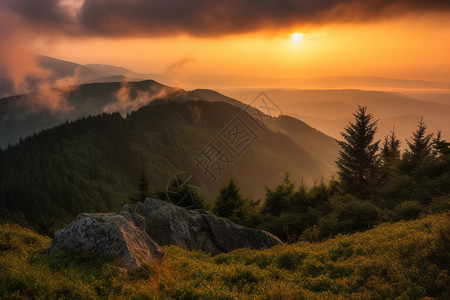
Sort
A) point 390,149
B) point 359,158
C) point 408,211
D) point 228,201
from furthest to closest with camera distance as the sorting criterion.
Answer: point 390,149, point 228,201, point 359,158, point 408,211

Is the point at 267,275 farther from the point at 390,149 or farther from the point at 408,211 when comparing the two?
the point at 390,149

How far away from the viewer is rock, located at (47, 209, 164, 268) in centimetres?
1014

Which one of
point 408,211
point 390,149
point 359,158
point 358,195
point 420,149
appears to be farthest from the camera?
point 390,149

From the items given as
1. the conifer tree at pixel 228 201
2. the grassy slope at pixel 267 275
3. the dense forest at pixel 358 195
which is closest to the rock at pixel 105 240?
the grassy slope at pixel 267 275

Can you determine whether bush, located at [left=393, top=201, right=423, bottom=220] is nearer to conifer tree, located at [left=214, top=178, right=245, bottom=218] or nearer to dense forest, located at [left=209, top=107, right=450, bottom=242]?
dense forest, located at [left=209, top=107, right=450, bottom=242]

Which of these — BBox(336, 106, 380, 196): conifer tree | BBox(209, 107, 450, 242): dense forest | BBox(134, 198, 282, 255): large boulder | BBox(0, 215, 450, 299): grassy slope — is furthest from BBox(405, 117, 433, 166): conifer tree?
BBox(134, 198, 282, 255): large boulder

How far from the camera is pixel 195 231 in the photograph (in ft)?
56.5

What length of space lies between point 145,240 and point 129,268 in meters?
2.17

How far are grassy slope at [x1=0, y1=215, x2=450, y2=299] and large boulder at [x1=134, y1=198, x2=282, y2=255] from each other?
4.23 m

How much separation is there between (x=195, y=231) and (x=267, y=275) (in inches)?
324

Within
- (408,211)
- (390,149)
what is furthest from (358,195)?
(390,149)

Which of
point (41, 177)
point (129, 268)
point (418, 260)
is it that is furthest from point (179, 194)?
point (41, 177)

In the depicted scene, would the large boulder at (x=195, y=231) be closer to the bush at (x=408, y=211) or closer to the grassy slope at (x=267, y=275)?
the grassy slope at (x=267, y=275)

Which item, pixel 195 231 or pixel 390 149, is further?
pixel 390 149
